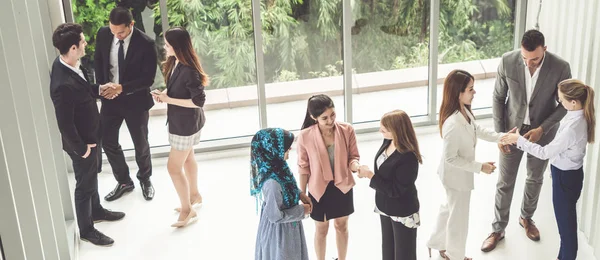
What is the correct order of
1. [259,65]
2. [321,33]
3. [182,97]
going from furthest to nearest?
[321,33], [259,65], [182,97]

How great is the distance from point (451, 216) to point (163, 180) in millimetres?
3151

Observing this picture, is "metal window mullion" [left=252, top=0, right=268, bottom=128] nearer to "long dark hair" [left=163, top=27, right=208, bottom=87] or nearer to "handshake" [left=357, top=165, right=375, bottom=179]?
"long dark hair" [left=163, top=27, right=208, bottom=87]

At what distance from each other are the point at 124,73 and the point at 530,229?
3581 millimetres

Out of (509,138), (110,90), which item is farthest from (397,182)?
(110,90)

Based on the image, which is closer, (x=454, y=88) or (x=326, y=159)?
(x=326, y=159)

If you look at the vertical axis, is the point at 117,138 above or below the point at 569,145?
below

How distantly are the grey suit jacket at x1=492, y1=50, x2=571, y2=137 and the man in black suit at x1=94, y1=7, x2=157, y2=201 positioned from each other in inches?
114

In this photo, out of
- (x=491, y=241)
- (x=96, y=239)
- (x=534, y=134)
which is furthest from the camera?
(x=96, y=239)

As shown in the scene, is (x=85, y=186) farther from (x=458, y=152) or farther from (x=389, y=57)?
(x=389, y=57)

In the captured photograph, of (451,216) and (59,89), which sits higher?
(59,89)

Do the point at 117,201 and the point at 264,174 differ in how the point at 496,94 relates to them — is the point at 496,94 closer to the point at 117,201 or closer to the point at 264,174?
the point at 264,174

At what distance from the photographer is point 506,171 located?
554 cm

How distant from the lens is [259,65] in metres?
7.51

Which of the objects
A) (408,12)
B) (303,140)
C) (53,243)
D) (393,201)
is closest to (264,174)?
(303,140)
